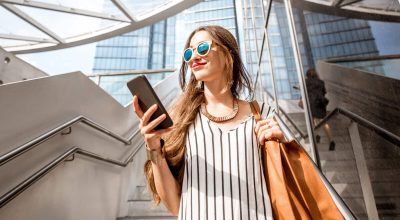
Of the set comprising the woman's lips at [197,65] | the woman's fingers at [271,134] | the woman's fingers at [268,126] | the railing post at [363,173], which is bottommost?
the railing post at [363,173]

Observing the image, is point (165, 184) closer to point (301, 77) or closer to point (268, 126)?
point (268, 126)

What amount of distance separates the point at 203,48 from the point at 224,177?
68cm

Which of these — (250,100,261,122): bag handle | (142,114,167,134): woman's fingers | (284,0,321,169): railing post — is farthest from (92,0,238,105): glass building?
(142,114,167,134): woman's fingers

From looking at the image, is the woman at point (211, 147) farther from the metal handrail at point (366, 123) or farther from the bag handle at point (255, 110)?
the metal handrail at point (366, 123)

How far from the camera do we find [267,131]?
1120 mm

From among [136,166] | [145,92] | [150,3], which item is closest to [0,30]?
[150,3]

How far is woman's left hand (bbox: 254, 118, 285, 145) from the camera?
1108mm

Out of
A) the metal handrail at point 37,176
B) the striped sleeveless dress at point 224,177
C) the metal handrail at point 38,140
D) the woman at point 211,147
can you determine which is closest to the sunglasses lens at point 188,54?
the woman at point 211,147

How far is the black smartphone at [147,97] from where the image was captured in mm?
1071

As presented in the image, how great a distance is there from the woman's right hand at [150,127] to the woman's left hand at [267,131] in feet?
1.38

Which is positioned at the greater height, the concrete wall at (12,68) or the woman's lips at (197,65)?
the concrete wall at (12,68)

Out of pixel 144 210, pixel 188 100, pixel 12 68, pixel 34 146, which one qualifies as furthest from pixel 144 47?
pixel 188 100

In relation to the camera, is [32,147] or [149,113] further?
[32,147]

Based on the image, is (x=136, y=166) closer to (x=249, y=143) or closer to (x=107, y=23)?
(x=249, y=143)
